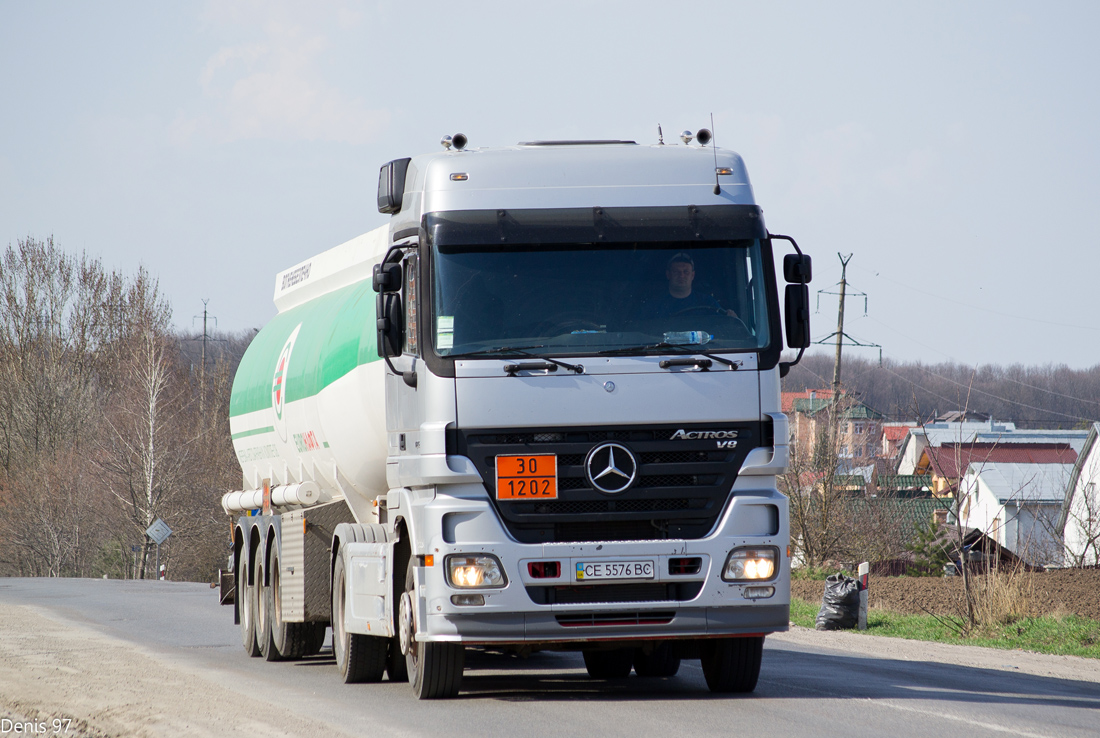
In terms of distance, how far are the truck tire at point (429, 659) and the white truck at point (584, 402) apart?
0.06 feet

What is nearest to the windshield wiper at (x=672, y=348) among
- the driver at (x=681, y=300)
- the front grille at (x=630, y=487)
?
the driver at (x=681, y=300)

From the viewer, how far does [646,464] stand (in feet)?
27.2

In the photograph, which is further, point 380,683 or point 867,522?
point 867,522

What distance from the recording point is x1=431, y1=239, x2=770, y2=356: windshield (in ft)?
27.3

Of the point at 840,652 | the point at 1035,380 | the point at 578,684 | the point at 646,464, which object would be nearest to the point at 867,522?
the point at 840,652

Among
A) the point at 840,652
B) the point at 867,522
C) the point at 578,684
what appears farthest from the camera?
the point at 867,522

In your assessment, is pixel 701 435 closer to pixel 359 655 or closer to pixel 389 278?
pixel 389 278

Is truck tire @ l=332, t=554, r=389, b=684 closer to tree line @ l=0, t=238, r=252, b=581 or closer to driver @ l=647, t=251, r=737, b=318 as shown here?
driver @ l=647, t=251, r=737, b=318

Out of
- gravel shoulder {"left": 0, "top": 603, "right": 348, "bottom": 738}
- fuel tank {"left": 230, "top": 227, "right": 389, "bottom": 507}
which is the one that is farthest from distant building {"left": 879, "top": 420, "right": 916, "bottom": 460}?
gravel shoulder {"left": 0, "top": 603, "right": 348, "bottom": 738}

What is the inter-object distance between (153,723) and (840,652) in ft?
28.0

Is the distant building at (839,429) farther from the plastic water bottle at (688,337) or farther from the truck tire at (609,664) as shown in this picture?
the plastic water bottle at (688,337)

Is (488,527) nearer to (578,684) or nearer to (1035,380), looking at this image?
(578,684)

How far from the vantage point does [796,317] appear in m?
8.56

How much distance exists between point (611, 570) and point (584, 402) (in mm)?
1098
